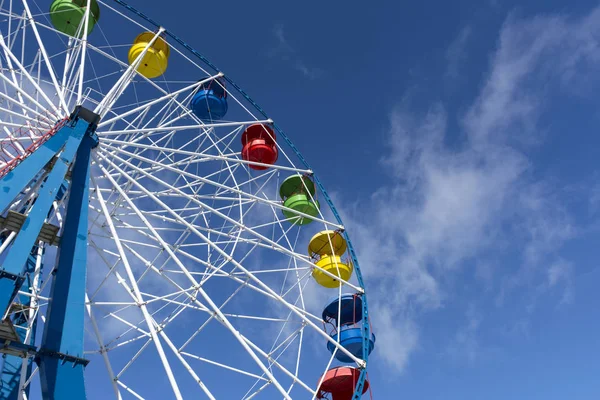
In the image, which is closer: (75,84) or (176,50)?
(75,84)

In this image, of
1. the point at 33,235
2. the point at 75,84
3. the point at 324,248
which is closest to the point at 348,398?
the point at 324,248

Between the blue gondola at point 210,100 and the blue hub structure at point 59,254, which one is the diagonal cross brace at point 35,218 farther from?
the blue gondola at point 210,100

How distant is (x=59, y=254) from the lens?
7566 millimetres

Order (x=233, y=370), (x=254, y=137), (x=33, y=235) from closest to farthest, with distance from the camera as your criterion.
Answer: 1. (x=33, y=235)
2. (x=233, y=370)
3. (x=254, y=137)

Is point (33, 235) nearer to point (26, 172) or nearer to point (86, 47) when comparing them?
point (26, 172)

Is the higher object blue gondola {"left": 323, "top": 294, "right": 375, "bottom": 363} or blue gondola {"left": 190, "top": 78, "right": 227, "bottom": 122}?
blue gondola {"left": 190, "top": 78, "right": 227, "bottom": 122}

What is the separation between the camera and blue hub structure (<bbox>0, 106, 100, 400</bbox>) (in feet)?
20.6

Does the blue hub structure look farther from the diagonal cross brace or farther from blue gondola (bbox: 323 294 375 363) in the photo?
blue gondola (bbox: 323 294 375 363)

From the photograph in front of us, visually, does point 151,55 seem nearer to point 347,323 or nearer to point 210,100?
point 210,100

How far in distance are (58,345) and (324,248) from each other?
8359 millimetres

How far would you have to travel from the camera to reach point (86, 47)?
36.1ft

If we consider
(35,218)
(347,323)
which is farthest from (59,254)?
(347,323)

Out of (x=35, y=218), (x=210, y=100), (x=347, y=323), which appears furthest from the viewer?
(x=210, y=100)

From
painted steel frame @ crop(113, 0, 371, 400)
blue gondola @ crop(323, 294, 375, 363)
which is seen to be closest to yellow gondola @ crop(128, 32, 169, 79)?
painted steel frame @ crop(113, 0, 371, 400)
